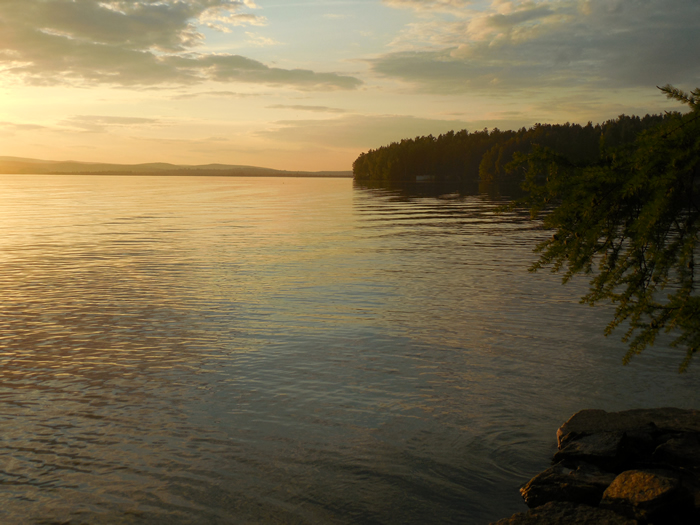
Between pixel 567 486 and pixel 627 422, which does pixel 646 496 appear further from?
pixel 627 422

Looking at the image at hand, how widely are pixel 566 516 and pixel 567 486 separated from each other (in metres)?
0.63

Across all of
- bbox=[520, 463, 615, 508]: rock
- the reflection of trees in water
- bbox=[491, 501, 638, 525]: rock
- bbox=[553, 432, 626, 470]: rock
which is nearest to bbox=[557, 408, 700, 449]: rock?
bbox=[553, 432, 626, 470]: rock

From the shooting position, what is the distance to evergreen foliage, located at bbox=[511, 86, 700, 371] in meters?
5.01

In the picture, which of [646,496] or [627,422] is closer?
[646,496]

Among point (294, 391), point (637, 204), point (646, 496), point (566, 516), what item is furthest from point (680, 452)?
point (294, 391)

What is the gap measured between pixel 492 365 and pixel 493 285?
7.88 meters

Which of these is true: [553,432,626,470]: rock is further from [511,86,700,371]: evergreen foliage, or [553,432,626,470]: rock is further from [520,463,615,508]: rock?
[511,86,700,371]: evergreen foliage

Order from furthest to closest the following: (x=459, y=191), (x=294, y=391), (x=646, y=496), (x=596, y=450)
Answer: (x=459, y=191)
(x=294, y=391)
(x=596, y=450)
(x=646, y=496)

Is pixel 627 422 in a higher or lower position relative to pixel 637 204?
lower

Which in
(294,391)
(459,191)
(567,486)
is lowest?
(294,391)

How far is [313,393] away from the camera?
9500 millimetres

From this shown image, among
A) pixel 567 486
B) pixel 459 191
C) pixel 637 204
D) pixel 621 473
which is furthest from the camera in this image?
pixel 459 191

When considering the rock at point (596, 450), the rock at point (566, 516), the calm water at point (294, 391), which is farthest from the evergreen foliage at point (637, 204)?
the calm water at point (294, 391)

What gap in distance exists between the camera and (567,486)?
248 inches
